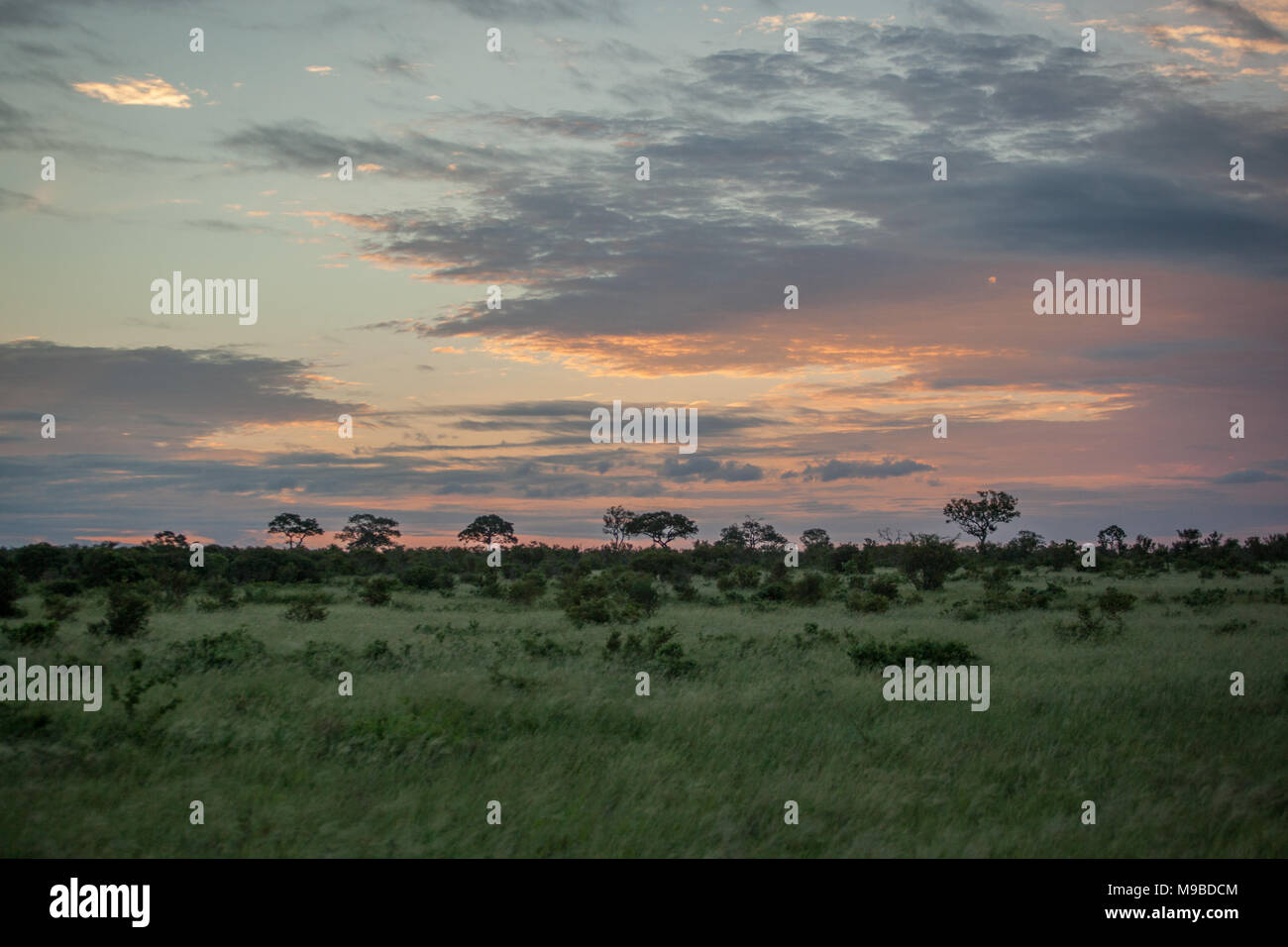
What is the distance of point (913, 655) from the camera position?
→ 1817 centimetres

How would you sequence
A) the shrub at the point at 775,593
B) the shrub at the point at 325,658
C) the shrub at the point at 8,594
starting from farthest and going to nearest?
the shrub at the point at 775,593, the shrub at the point at 8,594, the shrub at the point at 325,658

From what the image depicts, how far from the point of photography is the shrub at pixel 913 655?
709 inches

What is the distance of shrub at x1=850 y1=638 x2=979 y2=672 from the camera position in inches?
709

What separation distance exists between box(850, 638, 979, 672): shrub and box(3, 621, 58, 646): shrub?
57.1ft

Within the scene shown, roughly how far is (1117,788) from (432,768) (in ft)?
25.2

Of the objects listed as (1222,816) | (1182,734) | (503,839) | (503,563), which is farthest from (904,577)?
(503,839)

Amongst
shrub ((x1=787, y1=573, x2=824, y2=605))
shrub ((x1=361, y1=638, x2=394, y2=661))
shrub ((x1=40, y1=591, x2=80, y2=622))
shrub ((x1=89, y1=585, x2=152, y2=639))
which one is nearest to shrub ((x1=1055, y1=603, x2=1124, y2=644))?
shrub ((x1=787, y1=573, x2=824, y2=605))

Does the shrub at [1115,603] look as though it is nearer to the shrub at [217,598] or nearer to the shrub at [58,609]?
the shrub at [217,598]

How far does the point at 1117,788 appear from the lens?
9969 mm

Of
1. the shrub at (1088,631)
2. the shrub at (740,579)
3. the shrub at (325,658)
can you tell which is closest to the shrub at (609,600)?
the shrub at (740,579)

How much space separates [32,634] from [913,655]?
61.5ft

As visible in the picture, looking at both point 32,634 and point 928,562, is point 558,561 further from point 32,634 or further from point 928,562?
point 32,634

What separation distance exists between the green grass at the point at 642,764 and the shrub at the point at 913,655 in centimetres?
81
